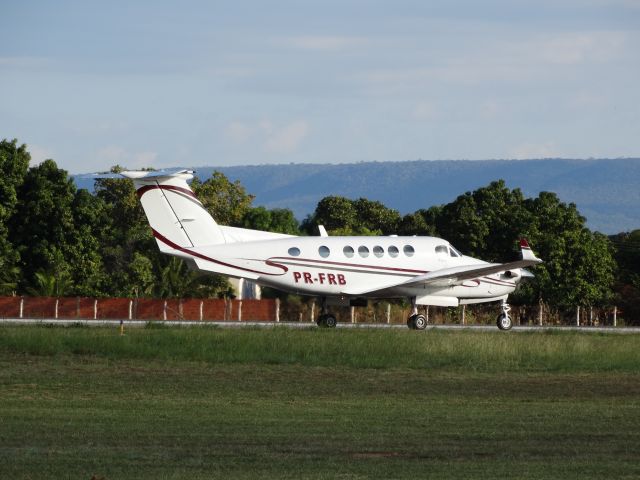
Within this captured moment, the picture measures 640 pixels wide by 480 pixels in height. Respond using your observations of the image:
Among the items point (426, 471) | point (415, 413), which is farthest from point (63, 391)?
point (426, 471)

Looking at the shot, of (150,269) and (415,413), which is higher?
(150,269)

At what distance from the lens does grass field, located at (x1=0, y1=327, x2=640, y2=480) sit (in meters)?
15.9

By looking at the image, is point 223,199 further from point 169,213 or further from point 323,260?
point 169,213

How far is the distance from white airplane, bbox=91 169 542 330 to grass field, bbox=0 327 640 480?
3.08 m

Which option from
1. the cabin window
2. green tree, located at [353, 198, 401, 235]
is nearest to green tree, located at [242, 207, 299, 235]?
green tree, located at [353, 198, 401, 235]

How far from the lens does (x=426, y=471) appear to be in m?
15.4

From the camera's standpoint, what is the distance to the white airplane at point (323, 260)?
3978 centimetres

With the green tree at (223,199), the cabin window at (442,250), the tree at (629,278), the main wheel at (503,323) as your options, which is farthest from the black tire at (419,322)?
the green tree at (223,199)

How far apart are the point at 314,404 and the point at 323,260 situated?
18249 millimetres

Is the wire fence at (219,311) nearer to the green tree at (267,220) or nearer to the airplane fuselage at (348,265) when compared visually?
the airplane fuselage at (348,265)

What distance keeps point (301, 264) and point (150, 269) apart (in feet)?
73.8

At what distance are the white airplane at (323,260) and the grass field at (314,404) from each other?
10.1ft

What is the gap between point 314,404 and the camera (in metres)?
22.8

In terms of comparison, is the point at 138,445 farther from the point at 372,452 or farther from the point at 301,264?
the point at 301,264
